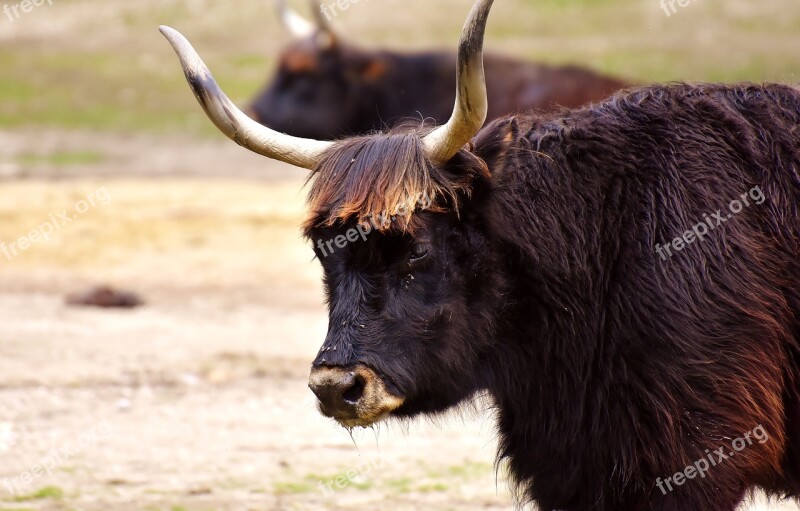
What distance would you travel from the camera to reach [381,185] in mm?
4977

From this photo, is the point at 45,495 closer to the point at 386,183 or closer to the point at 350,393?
the point at 350,393

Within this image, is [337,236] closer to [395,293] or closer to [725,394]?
[395,293]

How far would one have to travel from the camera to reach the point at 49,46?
107 ft

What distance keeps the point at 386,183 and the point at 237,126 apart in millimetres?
767

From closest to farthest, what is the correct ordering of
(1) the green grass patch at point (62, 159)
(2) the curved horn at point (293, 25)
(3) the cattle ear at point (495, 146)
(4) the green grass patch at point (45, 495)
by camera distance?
1. (3) the cattle ear at point (495, 146)
2. (4) the green grass patch at point (45, 495)
3. (2) the curved horn at point (293, 25)
4. (1) the green grass patch at point (62, 159)

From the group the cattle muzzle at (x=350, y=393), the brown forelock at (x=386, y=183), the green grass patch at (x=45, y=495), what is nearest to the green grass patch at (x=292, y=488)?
the green grass patch at (x=45, y=495)

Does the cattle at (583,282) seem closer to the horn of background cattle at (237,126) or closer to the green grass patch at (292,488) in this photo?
the horn of background cattle at (237,126)

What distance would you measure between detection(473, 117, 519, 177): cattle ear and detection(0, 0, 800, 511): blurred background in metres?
1.22

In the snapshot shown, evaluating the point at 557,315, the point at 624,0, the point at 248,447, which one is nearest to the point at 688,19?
the point at 624,0

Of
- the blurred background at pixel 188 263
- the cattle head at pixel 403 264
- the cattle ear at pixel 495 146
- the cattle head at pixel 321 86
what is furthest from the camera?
the cattle head at pixel 321 86

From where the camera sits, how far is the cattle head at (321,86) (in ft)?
52.7

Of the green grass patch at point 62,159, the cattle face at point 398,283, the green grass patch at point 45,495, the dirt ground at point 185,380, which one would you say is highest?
the cattle face at point 398,283

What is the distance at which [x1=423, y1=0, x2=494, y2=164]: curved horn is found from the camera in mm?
4754

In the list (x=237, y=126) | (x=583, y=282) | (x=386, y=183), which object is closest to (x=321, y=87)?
(x=237, y=126)
